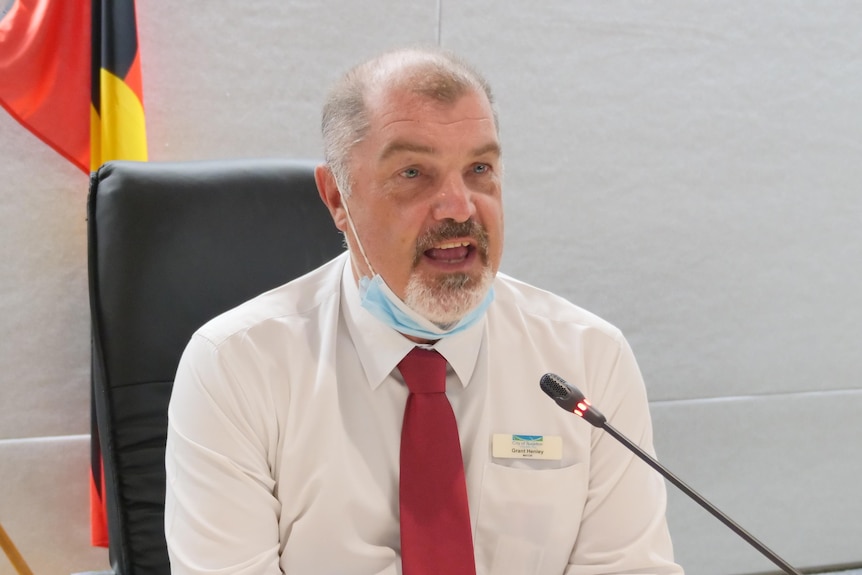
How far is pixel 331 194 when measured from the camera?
1.42 m

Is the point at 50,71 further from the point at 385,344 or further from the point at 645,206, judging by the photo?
the point at 645,206

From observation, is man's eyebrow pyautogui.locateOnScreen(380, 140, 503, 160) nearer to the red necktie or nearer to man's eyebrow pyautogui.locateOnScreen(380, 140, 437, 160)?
man's eyebrow pyautogui.locateOnScreen(380, 140, 437, 160)

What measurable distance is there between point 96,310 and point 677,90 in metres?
1.57

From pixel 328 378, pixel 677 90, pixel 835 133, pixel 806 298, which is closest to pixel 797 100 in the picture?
pixel 835 133

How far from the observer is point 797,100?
7.89ft

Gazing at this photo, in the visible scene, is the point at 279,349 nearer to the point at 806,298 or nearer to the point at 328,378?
the point at 328,378

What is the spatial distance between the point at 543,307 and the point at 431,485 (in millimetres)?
395

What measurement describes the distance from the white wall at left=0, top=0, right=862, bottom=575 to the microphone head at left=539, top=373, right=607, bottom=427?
113 cm

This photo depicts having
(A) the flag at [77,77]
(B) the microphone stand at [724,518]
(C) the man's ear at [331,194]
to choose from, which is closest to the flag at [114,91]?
(A) the flag at [77,77]

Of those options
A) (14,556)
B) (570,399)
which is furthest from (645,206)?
(14,556)

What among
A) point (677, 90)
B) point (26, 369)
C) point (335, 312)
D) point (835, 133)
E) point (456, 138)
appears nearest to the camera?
point (456, 138)

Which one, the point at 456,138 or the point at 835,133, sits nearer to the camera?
the point at 456,138

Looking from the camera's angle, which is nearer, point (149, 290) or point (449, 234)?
point (449, 234)

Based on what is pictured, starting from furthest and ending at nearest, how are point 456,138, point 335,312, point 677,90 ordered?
point 677,90
point 335,312
point 456,138
